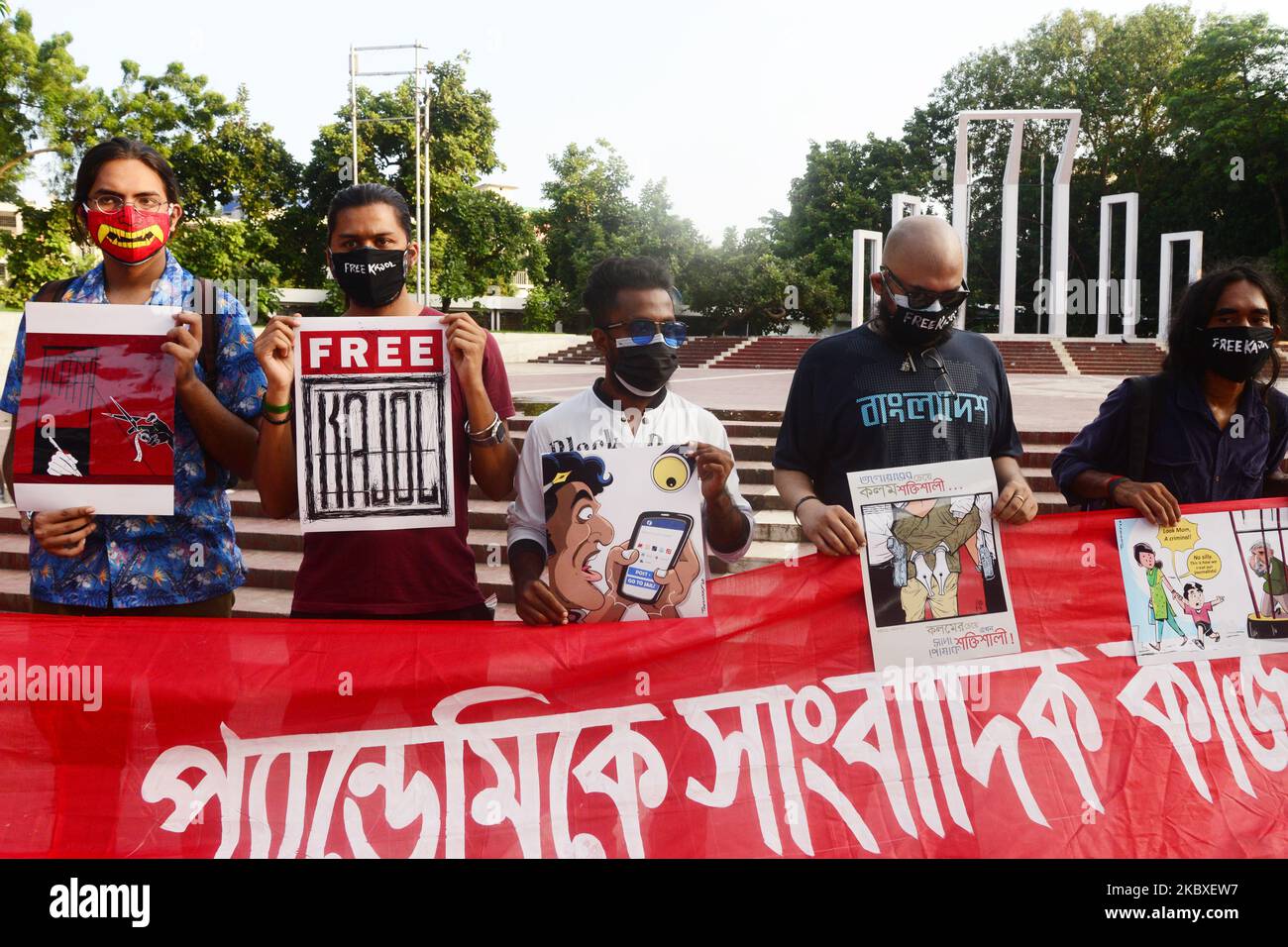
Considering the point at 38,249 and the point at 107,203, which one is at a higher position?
the point at 38,249

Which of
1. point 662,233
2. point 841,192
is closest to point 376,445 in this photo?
point 662,233

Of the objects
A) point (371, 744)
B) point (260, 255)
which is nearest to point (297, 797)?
point (371, 744)

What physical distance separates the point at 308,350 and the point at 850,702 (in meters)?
1.62

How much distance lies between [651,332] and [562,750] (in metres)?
1.05

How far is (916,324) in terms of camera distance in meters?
2.78

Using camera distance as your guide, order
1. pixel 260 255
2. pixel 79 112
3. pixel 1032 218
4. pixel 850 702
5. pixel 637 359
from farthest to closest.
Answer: pixel 1032 218 → pixel 260 255 → pixel 79 112 → pixel 850 702 → pixel 637 359

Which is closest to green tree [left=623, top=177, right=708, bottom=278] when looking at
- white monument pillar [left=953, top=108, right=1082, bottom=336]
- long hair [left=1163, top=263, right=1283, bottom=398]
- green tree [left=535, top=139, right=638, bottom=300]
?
green tree [left=535, top=139, right=638, bottom=300]

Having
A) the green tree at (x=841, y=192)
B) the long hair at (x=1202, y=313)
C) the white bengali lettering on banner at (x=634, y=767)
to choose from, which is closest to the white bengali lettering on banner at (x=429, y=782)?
the white bengali lettering on banner at (x=634, y=767)

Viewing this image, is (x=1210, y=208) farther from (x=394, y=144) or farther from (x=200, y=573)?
(x=200, y=573)

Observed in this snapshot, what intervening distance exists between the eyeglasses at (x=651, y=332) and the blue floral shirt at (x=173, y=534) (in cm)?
95

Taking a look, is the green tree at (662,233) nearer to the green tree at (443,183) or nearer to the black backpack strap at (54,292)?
the green tree at (443,183)

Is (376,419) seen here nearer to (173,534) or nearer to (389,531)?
(389,531)

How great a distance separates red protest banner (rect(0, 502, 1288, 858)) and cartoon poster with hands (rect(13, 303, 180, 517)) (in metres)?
0.32

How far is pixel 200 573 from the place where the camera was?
2779 millimetres
